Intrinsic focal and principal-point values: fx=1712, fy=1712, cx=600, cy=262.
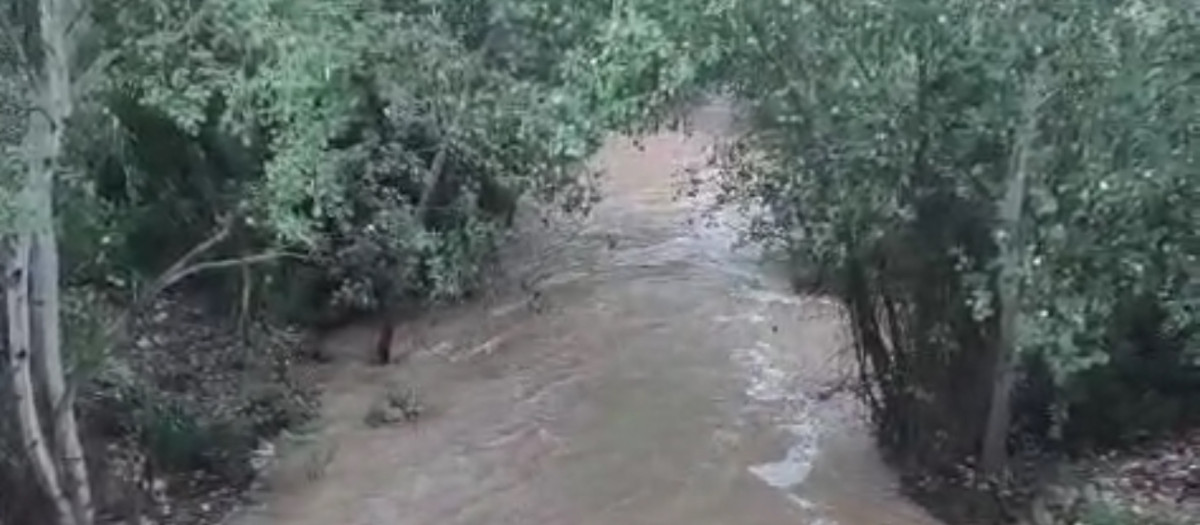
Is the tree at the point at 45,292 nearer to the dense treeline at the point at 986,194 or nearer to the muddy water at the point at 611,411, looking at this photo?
the muddy water at the point at 611,411

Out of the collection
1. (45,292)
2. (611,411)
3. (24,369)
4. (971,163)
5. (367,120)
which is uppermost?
(367,120)

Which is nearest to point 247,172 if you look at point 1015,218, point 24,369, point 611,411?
point 611,411

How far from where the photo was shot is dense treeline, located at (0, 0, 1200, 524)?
7.11 meters

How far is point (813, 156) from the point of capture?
805 cm

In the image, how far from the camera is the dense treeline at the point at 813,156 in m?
7.11

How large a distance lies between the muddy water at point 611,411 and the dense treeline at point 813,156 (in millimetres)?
632

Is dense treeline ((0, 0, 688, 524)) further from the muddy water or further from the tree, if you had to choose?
the muddy water

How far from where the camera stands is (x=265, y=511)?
9578 millimetres

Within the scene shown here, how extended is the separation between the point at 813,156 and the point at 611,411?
326cm

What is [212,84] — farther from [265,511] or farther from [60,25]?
[265,511]

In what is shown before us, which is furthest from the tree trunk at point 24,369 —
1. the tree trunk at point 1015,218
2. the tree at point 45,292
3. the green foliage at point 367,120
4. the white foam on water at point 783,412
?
the tree trunk at point 1015,218

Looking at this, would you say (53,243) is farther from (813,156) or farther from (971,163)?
(971,163)

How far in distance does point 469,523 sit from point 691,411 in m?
2.10

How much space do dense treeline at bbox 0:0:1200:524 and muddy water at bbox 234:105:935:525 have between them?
63cm
